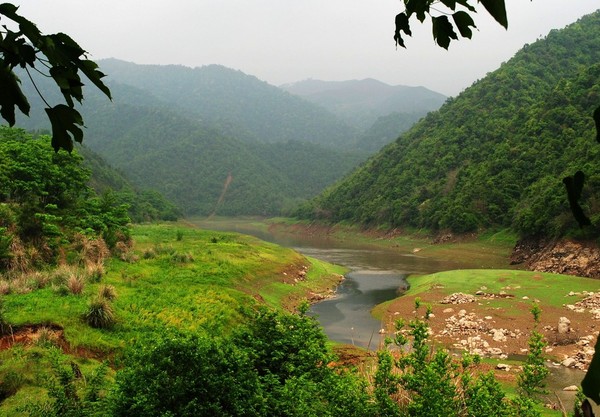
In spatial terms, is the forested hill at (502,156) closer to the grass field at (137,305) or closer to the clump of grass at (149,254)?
the grass field at (137,305)

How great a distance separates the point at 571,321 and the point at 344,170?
169500mm

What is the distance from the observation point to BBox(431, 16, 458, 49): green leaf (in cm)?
223

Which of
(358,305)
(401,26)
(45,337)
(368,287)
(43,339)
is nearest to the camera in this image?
(401,26)

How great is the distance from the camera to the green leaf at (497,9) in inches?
60.7

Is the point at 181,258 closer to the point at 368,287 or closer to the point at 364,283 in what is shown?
the point at 368,287

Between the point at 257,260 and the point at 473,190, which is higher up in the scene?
the point at 473,190

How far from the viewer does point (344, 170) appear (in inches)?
7461

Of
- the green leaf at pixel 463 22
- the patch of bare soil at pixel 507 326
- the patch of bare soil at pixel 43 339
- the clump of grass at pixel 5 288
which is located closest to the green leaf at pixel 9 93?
the green leaf at pixel 463 22

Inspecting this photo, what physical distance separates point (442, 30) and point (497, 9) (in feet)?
2.42

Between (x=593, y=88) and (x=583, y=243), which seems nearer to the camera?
(x=583, y=243)

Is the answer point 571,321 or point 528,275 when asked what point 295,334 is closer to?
point 571,321

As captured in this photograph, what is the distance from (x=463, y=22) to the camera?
2102mm

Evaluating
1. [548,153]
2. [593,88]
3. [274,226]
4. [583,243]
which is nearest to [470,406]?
[583,243]

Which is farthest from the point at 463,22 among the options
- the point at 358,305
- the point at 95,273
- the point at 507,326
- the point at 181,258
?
the point at 358,305
